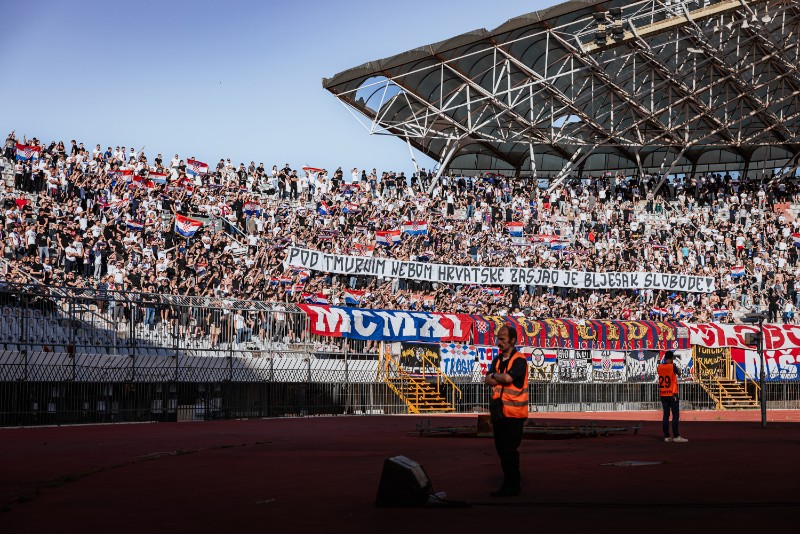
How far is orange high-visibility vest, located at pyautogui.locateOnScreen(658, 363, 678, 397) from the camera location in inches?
848

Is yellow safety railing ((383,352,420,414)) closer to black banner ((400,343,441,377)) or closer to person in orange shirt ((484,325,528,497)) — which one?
black banner ((400,343,441,377))

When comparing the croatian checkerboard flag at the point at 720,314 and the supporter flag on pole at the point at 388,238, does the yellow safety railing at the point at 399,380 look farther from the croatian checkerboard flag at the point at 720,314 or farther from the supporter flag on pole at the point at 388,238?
the croatian checkerboard flag at the point at 720,314

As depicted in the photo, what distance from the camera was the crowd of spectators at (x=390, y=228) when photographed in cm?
3497

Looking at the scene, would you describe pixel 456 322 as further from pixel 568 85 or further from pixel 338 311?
pixel 568 85

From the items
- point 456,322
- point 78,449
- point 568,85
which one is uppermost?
point 568,85

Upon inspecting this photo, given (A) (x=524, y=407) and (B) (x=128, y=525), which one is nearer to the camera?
(B) (x=128, y=525)

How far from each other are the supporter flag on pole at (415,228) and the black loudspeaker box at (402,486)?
1498 inches

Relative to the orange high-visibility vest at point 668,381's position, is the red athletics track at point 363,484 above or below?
below

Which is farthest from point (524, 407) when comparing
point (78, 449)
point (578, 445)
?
point (78, 449)

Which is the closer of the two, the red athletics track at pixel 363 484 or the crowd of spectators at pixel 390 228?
the red athletics track at pixel 363 484

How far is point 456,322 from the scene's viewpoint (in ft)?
129

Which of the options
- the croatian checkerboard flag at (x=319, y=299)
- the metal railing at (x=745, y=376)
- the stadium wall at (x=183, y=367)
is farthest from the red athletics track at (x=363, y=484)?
the metal railing at (x=745, y=376)

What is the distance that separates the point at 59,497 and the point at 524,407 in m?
5.06

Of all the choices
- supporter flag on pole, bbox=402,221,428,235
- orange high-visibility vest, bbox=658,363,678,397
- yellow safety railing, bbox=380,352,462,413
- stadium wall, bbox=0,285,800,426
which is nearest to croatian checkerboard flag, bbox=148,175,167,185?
stadium wall, bbox=0,285,800,426
